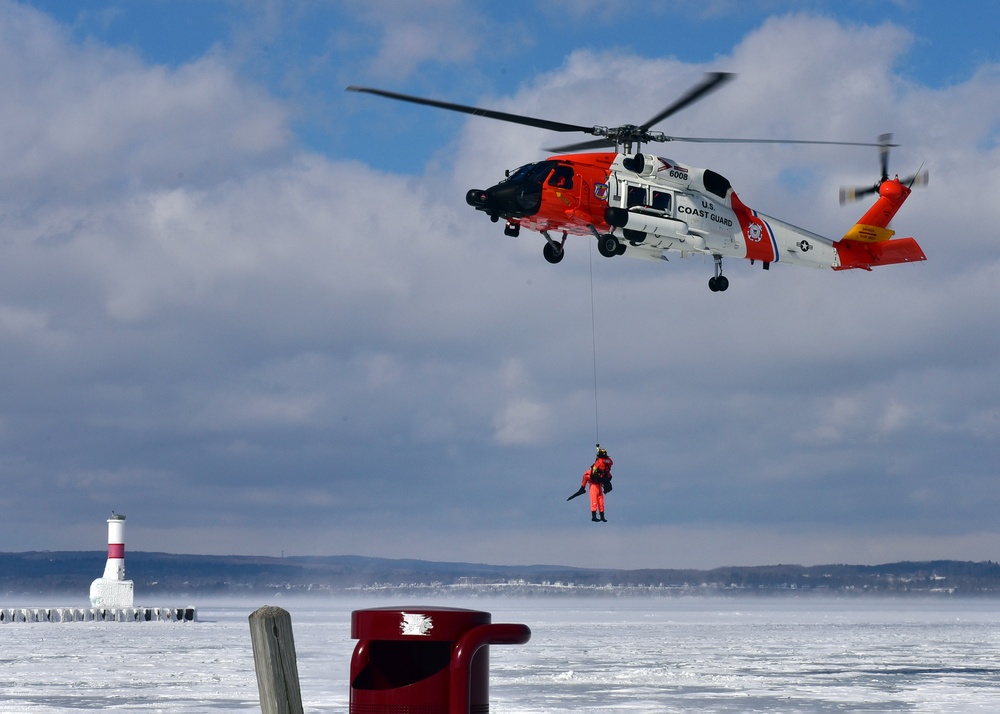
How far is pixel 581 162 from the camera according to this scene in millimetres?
24031

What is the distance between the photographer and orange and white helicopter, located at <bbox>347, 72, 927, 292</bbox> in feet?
76.4

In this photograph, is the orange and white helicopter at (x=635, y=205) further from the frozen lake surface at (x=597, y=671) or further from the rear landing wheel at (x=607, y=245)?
the frozen lake surface at (x=597, y=671)

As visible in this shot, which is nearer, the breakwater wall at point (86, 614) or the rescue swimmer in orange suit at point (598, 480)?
the rescue swimmer in orange suit at point (598, 480)

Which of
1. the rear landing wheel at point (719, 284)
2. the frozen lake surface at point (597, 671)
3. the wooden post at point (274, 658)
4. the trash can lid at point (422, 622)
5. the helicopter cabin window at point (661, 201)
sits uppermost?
the helicopter cabin window at point (661, 201)

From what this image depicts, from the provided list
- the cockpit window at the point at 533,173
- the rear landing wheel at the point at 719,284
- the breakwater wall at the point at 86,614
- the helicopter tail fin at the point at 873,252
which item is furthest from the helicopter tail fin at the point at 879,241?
the breakwater wall at the point at 86,614

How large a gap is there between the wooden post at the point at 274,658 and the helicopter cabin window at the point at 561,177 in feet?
66.9

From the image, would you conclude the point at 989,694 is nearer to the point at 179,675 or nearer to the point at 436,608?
the point at 179,675

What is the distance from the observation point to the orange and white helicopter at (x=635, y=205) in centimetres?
2330

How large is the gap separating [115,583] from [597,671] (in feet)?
85.0

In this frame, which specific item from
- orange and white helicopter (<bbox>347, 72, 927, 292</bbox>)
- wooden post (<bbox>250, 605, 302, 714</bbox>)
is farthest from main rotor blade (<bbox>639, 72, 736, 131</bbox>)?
wooden post (<bbox>250, 605, 302, 714</bbox>)

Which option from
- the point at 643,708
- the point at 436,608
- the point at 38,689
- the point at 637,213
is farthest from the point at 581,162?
the point at 436,608

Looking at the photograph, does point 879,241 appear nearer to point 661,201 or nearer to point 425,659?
point 661,201

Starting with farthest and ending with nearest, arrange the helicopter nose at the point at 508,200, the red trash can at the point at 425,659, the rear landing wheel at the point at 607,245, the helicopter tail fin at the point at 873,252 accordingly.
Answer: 1. the helicopter tail fin at the point at 873,252
2. the rear landing wheel at the point at 607,245
3. the helicopter nose at the point at 508,200
4. the red trash can at the point at 425,659

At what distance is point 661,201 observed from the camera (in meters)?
24.6
